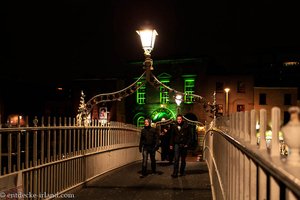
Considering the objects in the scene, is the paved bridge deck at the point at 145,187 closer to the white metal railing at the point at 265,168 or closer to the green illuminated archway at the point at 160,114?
the white metal railing at the point at 265,168

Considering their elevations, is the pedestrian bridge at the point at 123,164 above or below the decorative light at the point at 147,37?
below

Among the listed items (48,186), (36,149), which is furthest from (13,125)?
(48,186)

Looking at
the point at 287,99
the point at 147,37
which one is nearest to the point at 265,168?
the point at 147,37

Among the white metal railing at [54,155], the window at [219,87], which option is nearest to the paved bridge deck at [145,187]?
the white metal railing at [54,155]

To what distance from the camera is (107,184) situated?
11.8 m

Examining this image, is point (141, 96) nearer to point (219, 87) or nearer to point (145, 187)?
point (219, 87)

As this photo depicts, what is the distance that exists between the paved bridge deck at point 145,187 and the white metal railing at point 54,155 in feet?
1.20

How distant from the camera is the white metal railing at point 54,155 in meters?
7.05

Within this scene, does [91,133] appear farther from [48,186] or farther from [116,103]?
[116,103]

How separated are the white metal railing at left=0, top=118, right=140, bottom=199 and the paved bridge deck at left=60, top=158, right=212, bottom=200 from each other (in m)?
0.37

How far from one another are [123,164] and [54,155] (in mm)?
7721

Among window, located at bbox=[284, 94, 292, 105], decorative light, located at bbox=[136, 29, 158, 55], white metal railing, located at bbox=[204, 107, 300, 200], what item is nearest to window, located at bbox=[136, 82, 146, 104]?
window, located at bbox=[284, 94, 292, 105]

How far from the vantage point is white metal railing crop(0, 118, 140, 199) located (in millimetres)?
7052

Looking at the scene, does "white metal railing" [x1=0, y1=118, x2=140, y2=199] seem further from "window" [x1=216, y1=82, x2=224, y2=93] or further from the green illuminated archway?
"window" [x1=216, y1=82, x2=224, y2=93]
